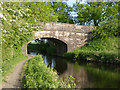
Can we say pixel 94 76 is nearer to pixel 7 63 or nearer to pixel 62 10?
pixel 7 63

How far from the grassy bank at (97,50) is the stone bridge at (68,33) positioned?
33.2 inches

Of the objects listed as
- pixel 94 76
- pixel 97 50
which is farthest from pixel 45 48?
pixel 94 76

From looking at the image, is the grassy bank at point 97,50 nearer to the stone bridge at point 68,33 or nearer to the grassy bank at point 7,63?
the stone bridge at point 68,33

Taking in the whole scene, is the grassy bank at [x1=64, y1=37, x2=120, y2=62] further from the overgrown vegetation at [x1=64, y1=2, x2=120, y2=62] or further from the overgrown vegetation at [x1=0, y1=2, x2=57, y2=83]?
→ the overgrown vegetation at [x1=0, y1=2, x2=57, y2=83]

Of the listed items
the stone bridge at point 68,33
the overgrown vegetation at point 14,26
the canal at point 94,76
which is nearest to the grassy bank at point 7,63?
the overgrown vegetation at point 14,26

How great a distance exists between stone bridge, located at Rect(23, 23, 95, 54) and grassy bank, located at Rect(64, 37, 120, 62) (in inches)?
33.2

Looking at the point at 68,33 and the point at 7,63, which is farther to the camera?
the point at 68,33

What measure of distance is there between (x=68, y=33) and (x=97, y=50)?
370 centimetres

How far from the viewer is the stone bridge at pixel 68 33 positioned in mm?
15359

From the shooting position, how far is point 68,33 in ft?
54.1

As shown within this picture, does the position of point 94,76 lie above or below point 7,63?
below

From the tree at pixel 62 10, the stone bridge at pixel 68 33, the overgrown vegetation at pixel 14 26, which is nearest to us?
the overgrown vegetation at pixel 14 26

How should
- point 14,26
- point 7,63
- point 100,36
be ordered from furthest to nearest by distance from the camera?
point 100,36 < point 14,26 < point 7,63

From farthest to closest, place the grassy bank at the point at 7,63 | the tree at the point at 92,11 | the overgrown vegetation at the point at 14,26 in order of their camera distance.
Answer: the tree at the point at 92,11 < the overgrown vegetation at the point at 14,26 < the grassy bank at the point at 7,63
